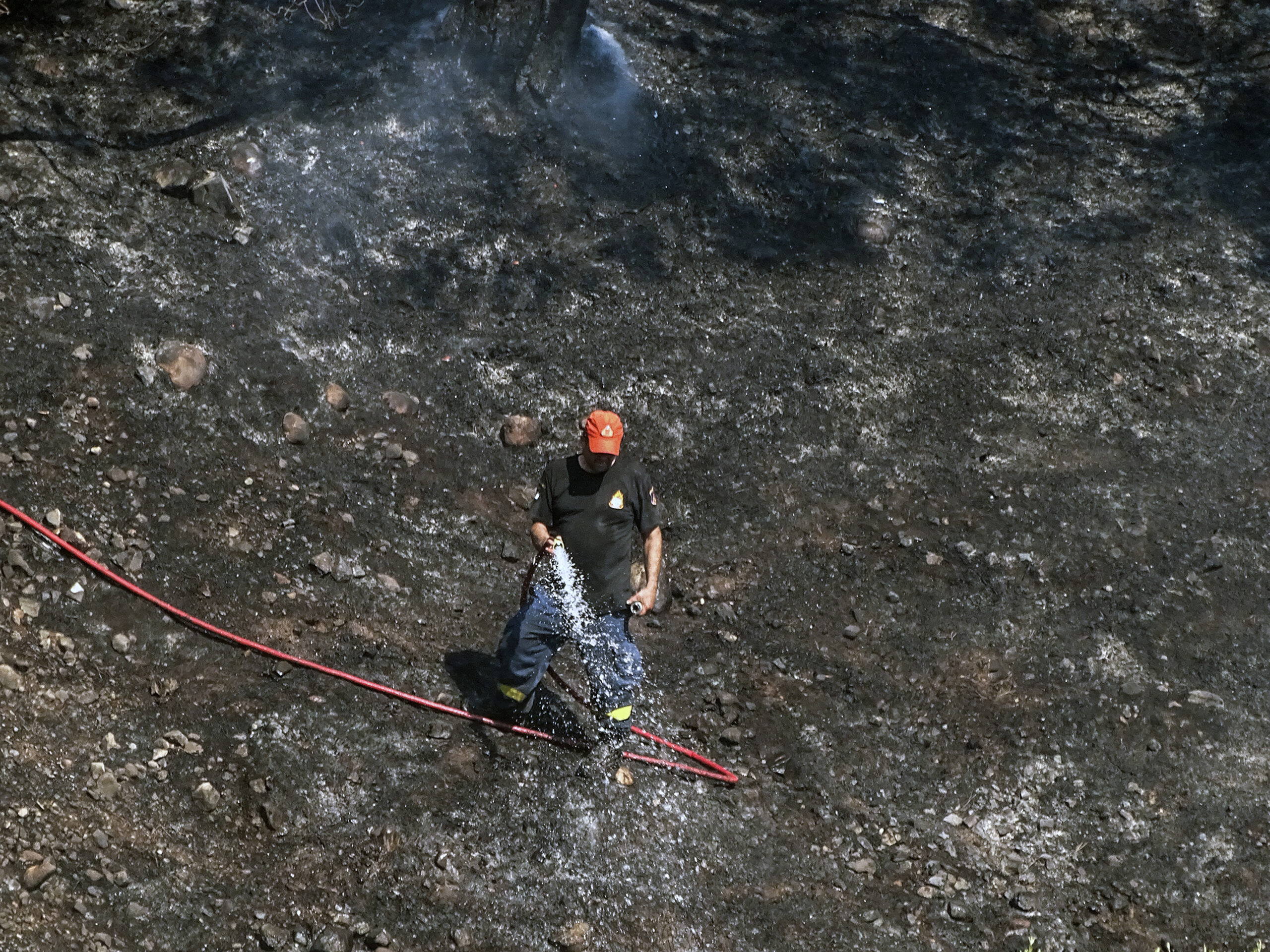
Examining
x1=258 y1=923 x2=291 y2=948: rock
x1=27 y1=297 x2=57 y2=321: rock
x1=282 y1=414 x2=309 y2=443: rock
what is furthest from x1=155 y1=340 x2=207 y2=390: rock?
x1=258 y1=923 x2=291 y2=948: rock

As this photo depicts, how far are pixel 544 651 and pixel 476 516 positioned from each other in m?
1.67

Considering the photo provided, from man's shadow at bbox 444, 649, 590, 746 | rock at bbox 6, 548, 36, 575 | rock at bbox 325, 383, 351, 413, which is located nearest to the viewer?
rock at bbox 6, 548, 36, 575

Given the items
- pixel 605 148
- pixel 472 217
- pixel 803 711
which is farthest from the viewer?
pixel 605 148

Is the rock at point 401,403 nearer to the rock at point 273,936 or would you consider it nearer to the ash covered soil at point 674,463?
the ash covered soil at point 674,463

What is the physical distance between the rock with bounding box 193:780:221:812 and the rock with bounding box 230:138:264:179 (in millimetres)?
4894

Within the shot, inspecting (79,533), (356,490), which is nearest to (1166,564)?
(356,490)

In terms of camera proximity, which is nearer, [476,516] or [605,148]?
[476,516]

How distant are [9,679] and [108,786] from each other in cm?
73

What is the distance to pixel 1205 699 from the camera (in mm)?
6867

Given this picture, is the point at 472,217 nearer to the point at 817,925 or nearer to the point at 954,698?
the point at 954,698

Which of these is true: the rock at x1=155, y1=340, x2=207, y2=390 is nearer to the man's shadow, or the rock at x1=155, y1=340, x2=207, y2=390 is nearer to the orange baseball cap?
the man's shadow

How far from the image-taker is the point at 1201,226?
998 centimetres

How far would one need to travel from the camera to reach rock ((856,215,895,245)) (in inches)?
376

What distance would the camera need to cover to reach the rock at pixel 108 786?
529cm
